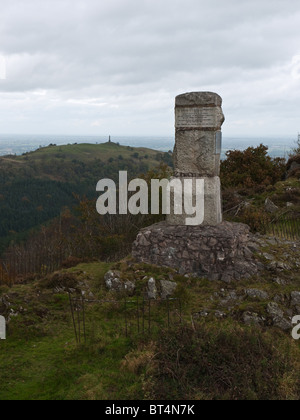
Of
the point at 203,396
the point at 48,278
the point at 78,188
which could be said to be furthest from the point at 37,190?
the point at 203,396

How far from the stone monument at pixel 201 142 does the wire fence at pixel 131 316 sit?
2865 millimetres

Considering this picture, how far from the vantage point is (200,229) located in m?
9.23

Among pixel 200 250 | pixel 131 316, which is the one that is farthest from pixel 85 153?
pixel 131 316

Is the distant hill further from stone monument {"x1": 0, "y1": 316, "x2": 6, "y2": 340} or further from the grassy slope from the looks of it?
stone monument {"x1": 0, "y1": 316, "x2": 6, "y2": 340}

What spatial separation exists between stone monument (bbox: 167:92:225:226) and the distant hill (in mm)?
38317

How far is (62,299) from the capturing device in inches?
316

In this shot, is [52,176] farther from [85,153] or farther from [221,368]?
[221,368]

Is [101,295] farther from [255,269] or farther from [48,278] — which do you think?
[255,269]

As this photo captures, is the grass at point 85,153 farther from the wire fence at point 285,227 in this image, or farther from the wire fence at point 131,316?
the wire fence at point 131,316

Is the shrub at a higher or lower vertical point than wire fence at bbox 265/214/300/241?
higher

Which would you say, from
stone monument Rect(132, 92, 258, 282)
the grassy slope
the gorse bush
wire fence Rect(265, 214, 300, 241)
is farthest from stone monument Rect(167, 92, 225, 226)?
the gorse bush

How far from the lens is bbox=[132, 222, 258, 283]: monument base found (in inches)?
343

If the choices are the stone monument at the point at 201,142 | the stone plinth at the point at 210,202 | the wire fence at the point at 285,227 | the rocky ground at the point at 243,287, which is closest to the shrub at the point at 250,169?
the wire fence at the point at 285,227

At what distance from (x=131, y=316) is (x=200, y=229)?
10.2 ft
